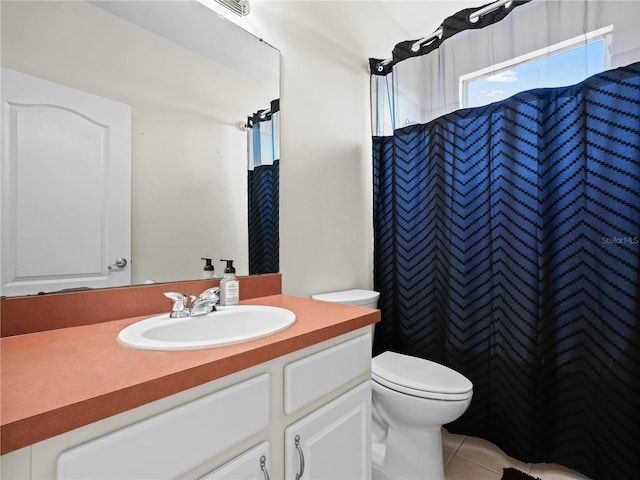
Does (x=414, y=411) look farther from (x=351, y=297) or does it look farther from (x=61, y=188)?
(x=61, y=188)

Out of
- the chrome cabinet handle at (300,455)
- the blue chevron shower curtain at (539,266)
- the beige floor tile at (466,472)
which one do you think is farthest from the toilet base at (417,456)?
the chrome cabinet handle at (300,455)

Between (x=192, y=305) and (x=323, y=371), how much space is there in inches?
18.5

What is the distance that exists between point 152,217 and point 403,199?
1371mm

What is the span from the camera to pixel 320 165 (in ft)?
5.63

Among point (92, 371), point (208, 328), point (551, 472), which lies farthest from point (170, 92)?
point (551, 472)

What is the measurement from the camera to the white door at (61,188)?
826 mm

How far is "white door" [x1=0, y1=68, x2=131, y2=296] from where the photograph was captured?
2.71ft

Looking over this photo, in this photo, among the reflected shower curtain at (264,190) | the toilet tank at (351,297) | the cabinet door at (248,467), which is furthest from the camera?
the toilet tank at (351,297)

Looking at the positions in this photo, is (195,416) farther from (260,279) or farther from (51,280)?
(260,279)

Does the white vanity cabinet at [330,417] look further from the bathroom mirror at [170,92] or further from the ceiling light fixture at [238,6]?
the ceiling light fixture at [238,6]

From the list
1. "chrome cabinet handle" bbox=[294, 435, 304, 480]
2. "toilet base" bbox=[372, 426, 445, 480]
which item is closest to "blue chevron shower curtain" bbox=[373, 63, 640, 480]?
"toilet base" bbox=[372, 426, 445, 480]

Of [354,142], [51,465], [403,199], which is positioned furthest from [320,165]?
[51,465]

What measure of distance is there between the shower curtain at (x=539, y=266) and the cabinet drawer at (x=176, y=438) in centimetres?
130

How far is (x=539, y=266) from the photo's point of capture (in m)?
1.43
